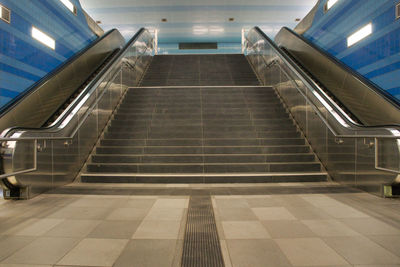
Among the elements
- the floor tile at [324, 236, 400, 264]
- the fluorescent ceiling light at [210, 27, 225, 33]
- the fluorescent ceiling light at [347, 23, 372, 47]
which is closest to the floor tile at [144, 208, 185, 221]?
the floor tile at [324, 236, 400, 264]

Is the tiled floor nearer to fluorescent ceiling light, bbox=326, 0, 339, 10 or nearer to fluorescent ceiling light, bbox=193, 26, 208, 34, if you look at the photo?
fluorescent ceiling light, bbox=326, 0, 339, 10

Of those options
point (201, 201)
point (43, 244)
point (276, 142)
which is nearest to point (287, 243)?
point (201, 201)

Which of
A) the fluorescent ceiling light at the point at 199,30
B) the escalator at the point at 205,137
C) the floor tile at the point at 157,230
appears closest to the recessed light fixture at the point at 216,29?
the fluorescent ceiling light at the point at 199,30

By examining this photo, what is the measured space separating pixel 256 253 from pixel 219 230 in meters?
0.50

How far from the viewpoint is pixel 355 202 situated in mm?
3191

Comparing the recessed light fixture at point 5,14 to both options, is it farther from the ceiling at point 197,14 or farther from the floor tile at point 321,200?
the floor tile at point 321,200

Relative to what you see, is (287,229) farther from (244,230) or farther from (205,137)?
(205,137)

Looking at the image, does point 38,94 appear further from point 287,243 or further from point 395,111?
point 395,111

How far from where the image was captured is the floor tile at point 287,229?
2.20m

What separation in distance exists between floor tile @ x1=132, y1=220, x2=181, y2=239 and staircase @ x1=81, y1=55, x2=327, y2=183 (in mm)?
1783

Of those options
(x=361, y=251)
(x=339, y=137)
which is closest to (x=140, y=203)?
(x=361, y=251)

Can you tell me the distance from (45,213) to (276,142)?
4.32 metres

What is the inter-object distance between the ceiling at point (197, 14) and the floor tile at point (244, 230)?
41.5 feet

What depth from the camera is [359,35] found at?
269 inches
